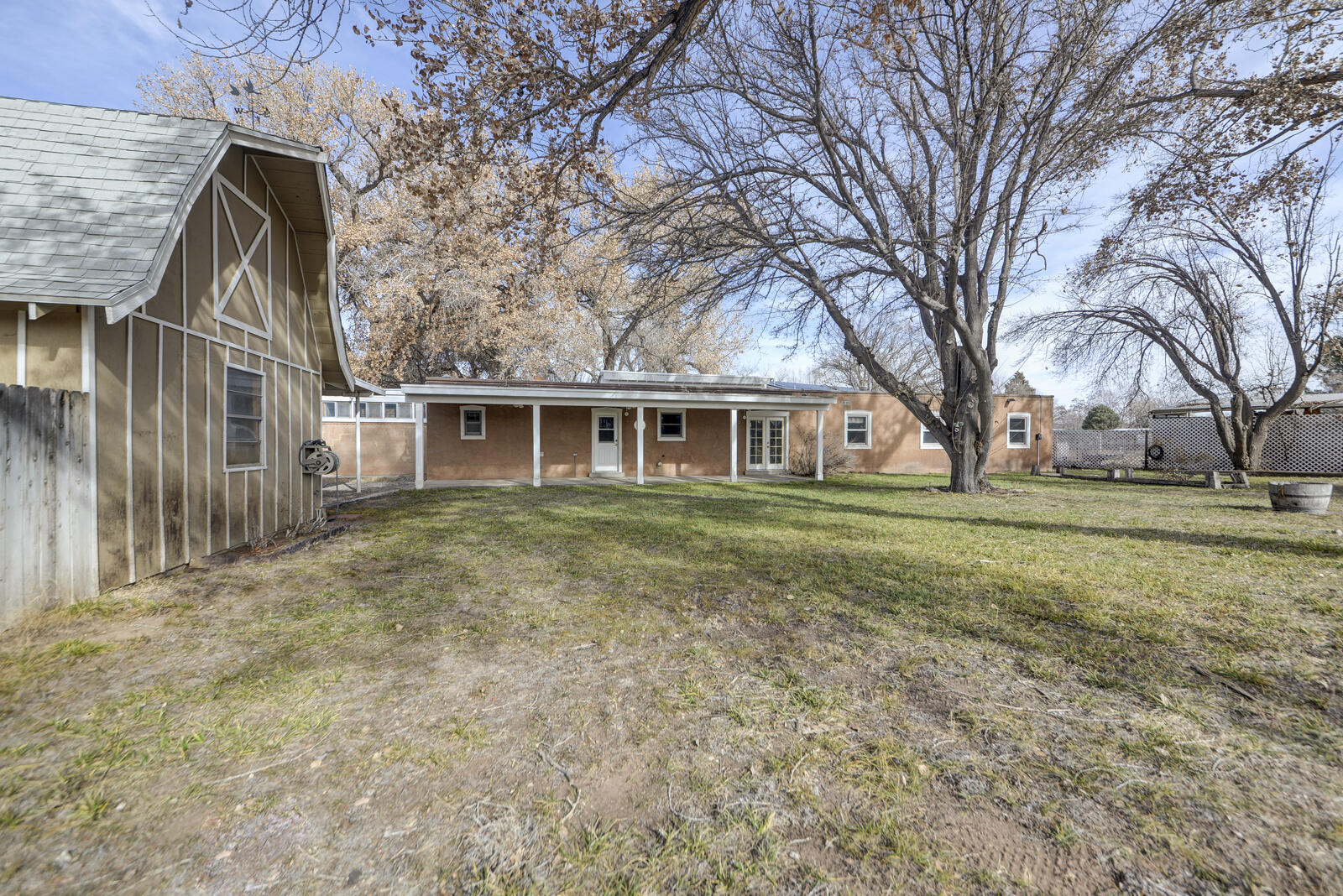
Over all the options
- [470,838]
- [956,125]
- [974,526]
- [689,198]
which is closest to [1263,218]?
[956,125]

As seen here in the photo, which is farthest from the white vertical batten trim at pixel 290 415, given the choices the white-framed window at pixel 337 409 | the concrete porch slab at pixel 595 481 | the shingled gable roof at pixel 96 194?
the white-framed window at pixel 337 409

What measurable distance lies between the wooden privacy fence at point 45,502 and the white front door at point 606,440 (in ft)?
40.9

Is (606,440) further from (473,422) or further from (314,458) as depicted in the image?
(314,458)

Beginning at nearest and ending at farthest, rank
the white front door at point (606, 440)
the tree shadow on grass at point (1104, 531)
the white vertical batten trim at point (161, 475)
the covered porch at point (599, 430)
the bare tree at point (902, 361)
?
the white vertical batten trim at point (161, 475) → the tree shadow on grass at point (1104, 531) → the covered porch at point (599, 430) → the white front door at point (606, 440) → the bare tree at point (902, 361)

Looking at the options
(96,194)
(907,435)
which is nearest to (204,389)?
(96,194)

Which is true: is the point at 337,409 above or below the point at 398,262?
below

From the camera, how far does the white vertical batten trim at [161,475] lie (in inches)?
209

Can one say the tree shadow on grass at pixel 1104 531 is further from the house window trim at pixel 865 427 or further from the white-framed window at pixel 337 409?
the white-framed window at pixel 337 409

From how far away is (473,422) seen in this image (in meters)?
15.7

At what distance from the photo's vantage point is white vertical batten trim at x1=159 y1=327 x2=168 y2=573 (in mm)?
5297

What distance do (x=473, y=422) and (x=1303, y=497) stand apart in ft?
58.0

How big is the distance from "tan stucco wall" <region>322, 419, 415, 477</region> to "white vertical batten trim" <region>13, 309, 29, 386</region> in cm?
1402

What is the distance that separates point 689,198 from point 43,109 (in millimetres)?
8006

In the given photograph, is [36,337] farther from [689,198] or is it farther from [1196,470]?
[1196,470]
